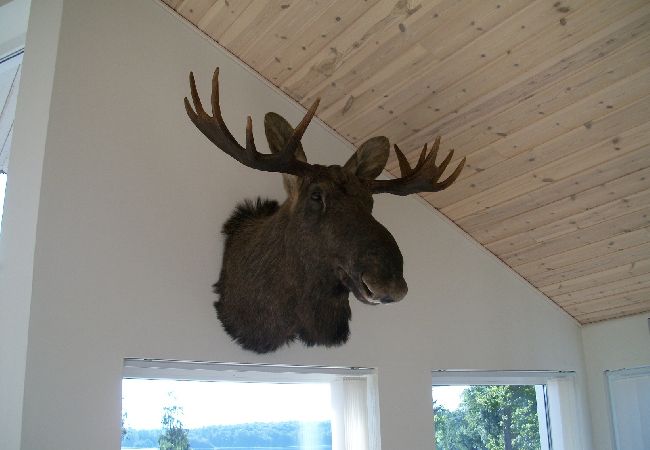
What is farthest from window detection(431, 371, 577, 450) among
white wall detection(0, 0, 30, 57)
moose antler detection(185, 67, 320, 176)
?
white wall detection(0, 0, 30, 57)

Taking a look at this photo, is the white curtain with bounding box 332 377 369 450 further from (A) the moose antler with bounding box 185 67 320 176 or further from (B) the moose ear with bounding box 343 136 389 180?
(A) the moose antler with bounding box 185 67 320 176

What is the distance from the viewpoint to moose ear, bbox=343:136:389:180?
9.48 feet

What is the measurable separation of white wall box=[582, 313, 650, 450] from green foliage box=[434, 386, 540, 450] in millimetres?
380

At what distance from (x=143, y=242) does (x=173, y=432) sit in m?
Result: 0.84

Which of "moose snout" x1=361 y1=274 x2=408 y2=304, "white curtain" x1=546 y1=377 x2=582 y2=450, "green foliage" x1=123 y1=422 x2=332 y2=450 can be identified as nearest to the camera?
"moose snout" x1=361 y1=274 x2=408 y2=304

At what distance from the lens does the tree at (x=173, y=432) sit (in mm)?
2961

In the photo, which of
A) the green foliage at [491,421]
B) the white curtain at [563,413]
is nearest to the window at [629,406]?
the white curtain at [563,413]

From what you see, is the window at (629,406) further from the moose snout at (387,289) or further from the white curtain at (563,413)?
the moose snout at (387,289)

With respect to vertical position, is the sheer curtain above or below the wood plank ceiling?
below

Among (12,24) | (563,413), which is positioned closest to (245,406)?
(12,24)

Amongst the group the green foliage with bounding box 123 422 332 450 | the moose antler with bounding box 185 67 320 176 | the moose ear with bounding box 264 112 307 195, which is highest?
the moose ear with bounding box 264 112 307 195

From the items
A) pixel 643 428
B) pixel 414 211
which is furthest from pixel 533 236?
pixel 643 428

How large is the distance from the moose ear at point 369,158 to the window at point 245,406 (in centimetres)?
101

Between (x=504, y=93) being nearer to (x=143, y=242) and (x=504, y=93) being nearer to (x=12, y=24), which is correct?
(x=143, y=242)
